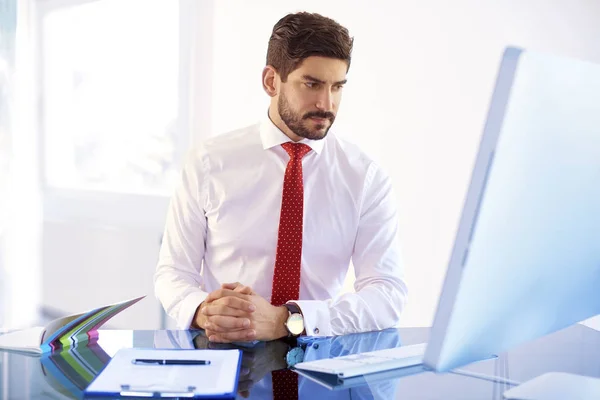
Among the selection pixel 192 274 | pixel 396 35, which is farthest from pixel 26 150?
pixel 192 274

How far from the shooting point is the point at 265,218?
2133mm

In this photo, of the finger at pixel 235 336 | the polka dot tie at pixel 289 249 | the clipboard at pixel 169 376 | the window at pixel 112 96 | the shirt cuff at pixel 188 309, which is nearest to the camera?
the clipboard at pixel 169 376

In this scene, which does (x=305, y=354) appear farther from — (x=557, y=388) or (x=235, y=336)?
(x=557, y=388)

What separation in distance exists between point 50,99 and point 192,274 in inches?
133

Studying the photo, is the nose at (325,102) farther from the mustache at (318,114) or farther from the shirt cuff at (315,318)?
the shirt cuff at (315,318)

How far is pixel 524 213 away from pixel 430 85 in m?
2.49

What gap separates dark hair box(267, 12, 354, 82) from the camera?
80.9 inches

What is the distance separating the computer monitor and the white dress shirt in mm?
1032

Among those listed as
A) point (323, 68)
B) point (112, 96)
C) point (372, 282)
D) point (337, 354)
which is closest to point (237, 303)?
point (337, 354)

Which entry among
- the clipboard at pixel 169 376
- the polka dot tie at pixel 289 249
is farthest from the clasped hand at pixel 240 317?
the polka dot tie at pixel 289 249

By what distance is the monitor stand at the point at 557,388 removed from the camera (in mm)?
1107

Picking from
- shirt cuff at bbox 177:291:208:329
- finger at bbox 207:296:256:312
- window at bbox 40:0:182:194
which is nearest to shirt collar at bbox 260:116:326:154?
shirt cuff at bbox 177:291:208:329

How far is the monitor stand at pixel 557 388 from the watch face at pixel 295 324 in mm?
559

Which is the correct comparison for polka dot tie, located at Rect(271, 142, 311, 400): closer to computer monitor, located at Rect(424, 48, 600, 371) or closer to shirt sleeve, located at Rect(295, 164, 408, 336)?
shirt sleeve, located at Rect(295, 164, 408, 336)
